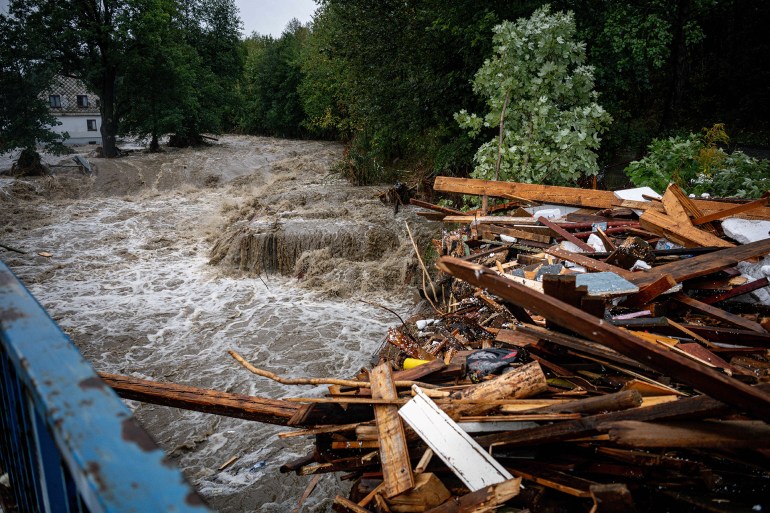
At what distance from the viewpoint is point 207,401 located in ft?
8.42

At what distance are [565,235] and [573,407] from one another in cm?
311

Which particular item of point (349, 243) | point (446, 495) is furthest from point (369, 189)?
point (446, 495)

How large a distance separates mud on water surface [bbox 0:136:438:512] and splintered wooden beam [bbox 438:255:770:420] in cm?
385

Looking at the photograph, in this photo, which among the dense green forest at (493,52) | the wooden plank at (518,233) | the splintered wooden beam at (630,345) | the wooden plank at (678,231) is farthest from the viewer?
the dense green forest at (493,52)

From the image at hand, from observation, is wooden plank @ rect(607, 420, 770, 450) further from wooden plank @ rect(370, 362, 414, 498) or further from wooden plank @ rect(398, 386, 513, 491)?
wooden plank @ rect(370, 362, 414, 498)

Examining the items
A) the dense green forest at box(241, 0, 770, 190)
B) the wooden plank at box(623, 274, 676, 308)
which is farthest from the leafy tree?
the wooden plank at box(623, 274, 676, 308)

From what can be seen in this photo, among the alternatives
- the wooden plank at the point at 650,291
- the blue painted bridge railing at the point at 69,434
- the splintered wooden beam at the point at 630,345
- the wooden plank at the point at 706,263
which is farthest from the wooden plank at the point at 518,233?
the blue painted bridge railing at the point at 69,434

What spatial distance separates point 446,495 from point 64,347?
1757 millimetres

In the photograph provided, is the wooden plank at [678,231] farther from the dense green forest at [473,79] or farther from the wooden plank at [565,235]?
the dense green forest at [473,79]

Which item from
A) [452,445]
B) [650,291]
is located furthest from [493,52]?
[452,445]

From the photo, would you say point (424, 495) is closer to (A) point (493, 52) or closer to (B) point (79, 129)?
(A) point (493, 52)

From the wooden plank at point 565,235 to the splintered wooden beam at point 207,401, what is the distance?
3.52 m

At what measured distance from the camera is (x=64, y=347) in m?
0.99

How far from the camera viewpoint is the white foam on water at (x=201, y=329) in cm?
555
